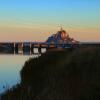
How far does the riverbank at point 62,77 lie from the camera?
1275 cm

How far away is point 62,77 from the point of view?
14414mm

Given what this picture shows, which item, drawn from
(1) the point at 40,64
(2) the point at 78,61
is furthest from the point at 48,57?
(2) the point at 78,61

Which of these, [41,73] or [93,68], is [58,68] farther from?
[93,68]

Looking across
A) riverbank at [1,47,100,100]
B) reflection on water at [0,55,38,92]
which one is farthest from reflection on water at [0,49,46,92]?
riverbank at [1,47,100,100]

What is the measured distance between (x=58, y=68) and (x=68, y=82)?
5.11 ft

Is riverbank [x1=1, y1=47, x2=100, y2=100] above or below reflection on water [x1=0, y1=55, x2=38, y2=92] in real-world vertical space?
above

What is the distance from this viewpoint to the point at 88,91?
12.3 meters

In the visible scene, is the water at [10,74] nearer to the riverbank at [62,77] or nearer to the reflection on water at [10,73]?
the reflection on water at [10,73]

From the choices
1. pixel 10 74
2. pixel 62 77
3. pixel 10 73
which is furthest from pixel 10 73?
pixel 62 77

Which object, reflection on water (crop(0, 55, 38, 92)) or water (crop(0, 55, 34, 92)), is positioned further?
reflection on water (crop(0, 55, 38, 92))

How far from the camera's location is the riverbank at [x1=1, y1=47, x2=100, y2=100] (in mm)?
12746

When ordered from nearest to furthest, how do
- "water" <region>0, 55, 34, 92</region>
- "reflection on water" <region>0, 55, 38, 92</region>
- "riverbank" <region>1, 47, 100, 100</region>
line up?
"riverbank" <region>1, 47, 100, 100</region> → "water" <region>0, 55, 34, 92</region> → "reflection on water" <region>0, 55, 38, 92</region>

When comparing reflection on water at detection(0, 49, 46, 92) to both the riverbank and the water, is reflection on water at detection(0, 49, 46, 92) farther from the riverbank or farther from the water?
the riverbank

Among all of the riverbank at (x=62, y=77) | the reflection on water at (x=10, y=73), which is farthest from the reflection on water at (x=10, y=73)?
the riverbank at (x=62, y=77)
